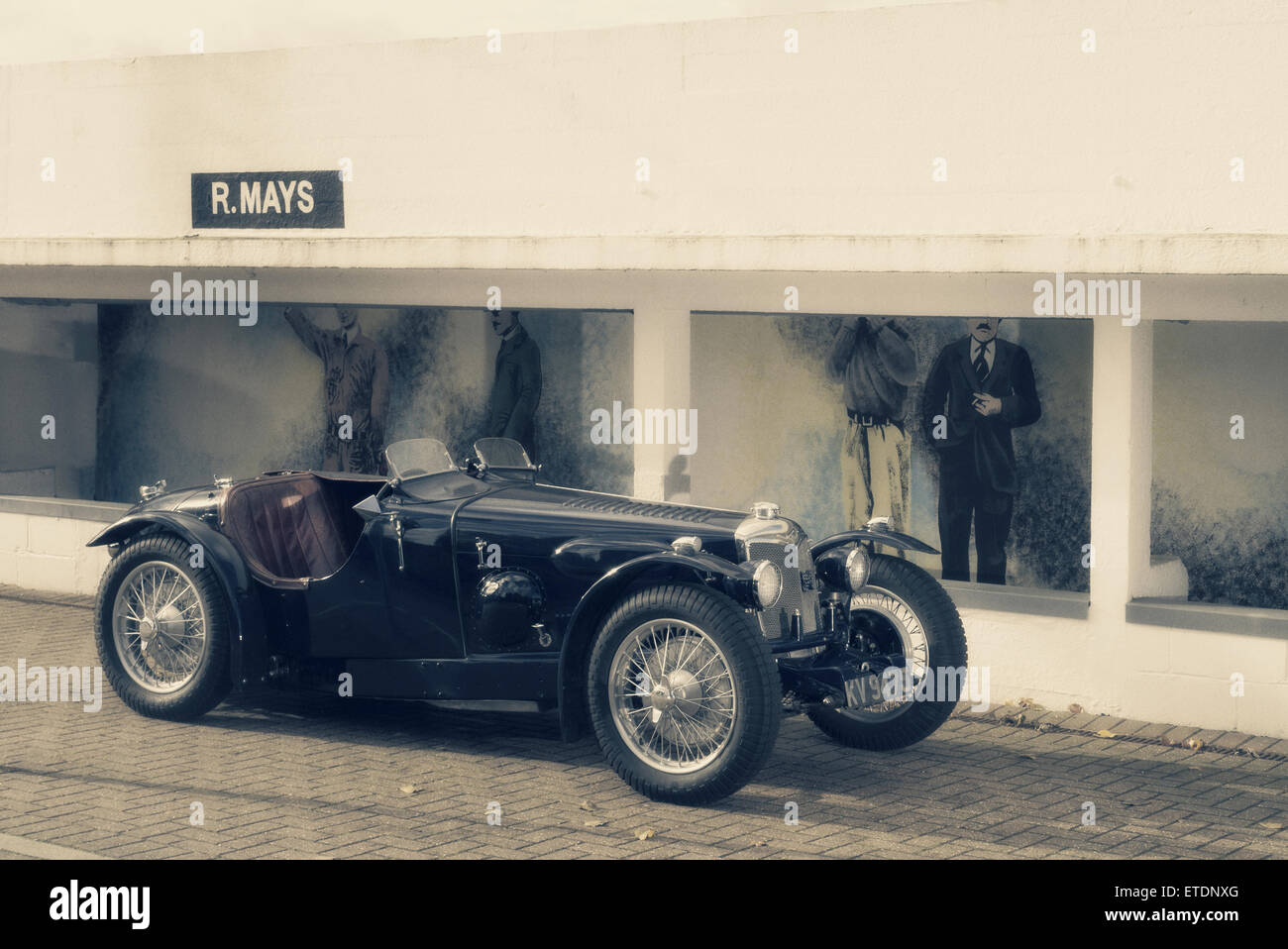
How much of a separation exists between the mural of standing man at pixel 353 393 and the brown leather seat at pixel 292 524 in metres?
4.29

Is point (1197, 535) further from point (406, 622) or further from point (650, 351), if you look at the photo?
point (406, 622)

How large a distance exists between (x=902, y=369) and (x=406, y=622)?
4479mm

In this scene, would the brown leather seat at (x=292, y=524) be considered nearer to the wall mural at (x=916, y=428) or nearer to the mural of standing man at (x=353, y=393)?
the wall mural at (x=916, y=428)

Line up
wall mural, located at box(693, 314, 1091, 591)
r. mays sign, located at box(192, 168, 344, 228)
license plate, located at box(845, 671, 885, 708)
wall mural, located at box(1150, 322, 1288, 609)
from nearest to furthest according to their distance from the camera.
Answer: license plate, located at box(845, 671, 885, 708), wall mural, located at box(1150, 322, 1288, 609), wall mural, located at box(693, 314, 1091, 591), r. mays sign, located at box(192, 168, 344, 228)

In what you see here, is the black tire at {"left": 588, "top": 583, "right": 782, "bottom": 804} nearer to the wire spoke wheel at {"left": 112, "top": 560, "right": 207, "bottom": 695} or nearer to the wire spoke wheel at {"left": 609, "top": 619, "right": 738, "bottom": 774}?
the wire spoke wheel at {"left": 609, "top": 619, "right": 738, "bottom": 774}

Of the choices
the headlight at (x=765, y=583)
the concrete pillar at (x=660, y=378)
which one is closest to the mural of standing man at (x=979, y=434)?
the concrete pillar at (x=660, y=378)

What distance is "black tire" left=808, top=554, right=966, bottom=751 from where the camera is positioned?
7.64 meters

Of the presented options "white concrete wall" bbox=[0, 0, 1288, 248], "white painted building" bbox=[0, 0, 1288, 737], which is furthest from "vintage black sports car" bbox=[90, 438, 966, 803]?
"white concrete wall" bbox=[0, 0, 1288, 248]

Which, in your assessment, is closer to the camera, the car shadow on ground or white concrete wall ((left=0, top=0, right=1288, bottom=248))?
the car shadow on ground

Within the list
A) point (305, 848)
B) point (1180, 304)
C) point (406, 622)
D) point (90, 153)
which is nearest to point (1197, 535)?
point (1180, 304)

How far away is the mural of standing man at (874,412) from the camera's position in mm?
10914

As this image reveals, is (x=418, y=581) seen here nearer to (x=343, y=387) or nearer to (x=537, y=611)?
(x=537, y=611)

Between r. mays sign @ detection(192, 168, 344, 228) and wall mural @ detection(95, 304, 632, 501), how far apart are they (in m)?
0.99

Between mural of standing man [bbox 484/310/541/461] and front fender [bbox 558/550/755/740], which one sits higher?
mural of standing man [bbox 484/310/541/461]
